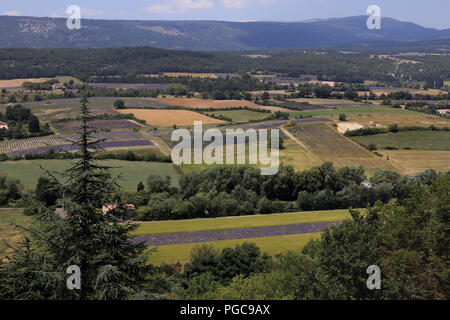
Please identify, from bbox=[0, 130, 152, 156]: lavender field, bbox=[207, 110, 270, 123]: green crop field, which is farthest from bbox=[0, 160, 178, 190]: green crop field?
bbox=[207, 110, 270, 123]: green crop field

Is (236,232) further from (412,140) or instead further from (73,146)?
(412,140)

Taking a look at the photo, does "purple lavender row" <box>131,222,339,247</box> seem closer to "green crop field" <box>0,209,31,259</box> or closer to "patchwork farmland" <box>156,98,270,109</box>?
"green crop field" <box>0,209,31,259</box>

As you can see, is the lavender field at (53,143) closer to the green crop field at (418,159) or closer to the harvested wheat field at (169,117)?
the harvested wheat field at (169,117)

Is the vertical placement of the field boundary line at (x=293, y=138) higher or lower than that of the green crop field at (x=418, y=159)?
higher

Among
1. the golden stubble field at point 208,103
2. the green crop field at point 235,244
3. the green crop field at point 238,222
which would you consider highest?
the golden stubble field at point 208,103

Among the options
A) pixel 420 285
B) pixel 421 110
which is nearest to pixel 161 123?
pixel 421 110

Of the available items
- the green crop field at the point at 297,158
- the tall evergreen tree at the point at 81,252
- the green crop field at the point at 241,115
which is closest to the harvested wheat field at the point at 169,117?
the green crop field at the point at 241,115
